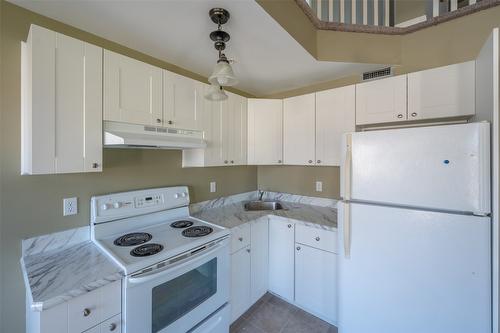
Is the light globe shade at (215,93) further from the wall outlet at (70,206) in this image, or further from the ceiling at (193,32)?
the wall outlet at (70,206)

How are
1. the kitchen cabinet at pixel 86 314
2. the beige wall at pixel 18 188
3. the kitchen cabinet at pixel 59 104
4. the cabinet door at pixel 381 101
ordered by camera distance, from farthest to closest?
1. the cabinet door at pixel 381 101
2. the beige wall at pixel 18 188
3. the kitchen cabinet at pixel 59 104
4. the kitchen cabinet at pixel 86 314

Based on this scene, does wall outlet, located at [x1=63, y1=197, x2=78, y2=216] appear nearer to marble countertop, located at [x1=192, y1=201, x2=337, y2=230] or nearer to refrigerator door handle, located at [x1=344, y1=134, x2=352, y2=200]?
marble countertop, located at [x1=192, y1=201, x2=337, y2=230]

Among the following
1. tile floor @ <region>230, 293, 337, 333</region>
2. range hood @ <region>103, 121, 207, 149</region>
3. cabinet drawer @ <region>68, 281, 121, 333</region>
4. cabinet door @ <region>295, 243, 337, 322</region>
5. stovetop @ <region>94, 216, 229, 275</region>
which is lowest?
tile floor @ <region>230, 293, 337, 333</region>

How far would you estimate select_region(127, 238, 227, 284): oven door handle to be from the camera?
3.67 feet

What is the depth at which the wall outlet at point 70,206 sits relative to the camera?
1390mm

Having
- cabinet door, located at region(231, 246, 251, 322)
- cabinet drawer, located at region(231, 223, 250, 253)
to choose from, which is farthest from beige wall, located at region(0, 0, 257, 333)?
cabinet door, located at region(231, 246, 251, 322)

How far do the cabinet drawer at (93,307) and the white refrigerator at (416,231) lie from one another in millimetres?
1457

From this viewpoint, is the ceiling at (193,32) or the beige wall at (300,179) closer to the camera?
the ceiling at (193,32)

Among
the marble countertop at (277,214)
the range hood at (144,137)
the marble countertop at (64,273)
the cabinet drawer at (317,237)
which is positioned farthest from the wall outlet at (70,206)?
the cabinet drawer at (317,237)

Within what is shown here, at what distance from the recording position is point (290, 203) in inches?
107

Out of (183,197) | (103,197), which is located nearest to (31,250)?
(103,197)

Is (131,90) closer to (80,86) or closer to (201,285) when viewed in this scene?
(80,86)

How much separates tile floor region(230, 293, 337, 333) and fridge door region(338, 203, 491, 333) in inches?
18.7

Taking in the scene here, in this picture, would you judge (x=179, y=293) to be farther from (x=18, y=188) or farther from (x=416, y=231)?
(x=416, y=231)
